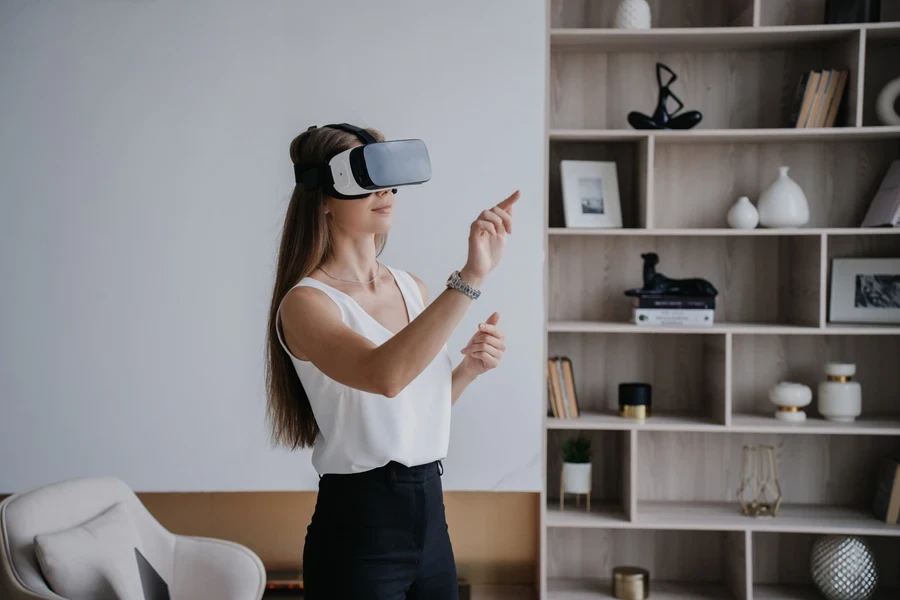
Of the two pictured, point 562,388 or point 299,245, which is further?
point 562,388

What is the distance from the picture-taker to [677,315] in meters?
2.88

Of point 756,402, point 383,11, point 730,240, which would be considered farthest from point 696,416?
point 383,11

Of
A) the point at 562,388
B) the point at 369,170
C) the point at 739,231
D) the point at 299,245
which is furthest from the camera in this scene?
the point at 562,388

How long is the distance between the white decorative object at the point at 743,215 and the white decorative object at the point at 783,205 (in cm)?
3

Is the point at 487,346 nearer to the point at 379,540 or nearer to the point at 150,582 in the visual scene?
the point at 379,540

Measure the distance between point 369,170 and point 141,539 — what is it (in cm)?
160

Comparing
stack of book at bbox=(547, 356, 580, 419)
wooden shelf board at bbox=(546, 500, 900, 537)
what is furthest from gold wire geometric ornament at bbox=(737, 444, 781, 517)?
stack of book at bbox=(547, 356, 580, 419)

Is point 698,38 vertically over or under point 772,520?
over

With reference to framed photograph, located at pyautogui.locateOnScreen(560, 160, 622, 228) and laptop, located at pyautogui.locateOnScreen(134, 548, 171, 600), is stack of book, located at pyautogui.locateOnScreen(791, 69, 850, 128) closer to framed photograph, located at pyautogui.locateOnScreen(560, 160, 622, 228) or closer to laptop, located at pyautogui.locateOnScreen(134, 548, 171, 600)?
framed photograph, located at pyautogui.locateOnScreen(560, 160, 622, 228)

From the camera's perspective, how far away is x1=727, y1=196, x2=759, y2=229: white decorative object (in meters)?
2.89

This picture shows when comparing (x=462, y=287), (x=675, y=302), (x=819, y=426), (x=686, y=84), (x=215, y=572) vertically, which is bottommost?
(x=215, y=572)

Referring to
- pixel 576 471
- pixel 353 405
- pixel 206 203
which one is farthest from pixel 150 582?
pixel 576 471

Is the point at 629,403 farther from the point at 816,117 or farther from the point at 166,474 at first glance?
the point at 166,474

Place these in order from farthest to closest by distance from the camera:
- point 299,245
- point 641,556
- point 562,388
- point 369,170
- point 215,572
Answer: point 641,556 < point 562,388 < point 215,572 < point 299,245 < point 369,170
